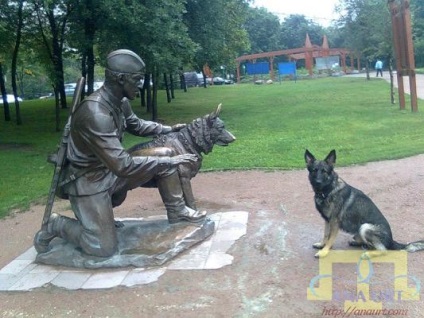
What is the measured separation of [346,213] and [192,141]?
234 centimetres

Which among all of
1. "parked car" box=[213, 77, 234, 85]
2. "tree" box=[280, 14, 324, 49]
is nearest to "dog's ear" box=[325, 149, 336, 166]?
"parked car" box=[213, 77, 234, 85]

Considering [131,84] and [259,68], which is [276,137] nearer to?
[131,84]

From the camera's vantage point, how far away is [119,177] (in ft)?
19.5

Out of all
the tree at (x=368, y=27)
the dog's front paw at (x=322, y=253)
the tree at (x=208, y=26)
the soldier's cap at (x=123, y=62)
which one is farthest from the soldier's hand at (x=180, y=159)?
the tree at (x=368, y=27)

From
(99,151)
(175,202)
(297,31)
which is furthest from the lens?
(297,31)

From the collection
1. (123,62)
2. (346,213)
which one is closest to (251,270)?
(346,213)

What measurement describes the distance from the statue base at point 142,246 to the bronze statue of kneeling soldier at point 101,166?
101mm

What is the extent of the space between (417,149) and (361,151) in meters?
1.29

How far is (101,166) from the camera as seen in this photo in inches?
232

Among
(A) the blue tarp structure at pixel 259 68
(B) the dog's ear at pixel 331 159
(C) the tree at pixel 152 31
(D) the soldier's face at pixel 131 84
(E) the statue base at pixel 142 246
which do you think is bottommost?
(E) the statue base at pixel 142 246

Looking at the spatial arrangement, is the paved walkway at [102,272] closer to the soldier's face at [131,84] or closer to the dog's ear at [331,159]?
the dog's ear at [331,159]

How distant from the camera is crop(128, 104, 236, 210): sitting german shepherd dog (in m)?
6.89

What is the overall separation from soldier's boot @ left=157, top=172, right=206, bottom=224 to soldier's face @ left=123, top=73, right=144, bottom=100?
1.11m

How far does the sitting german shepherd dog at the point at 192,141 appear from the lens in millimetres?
6887
